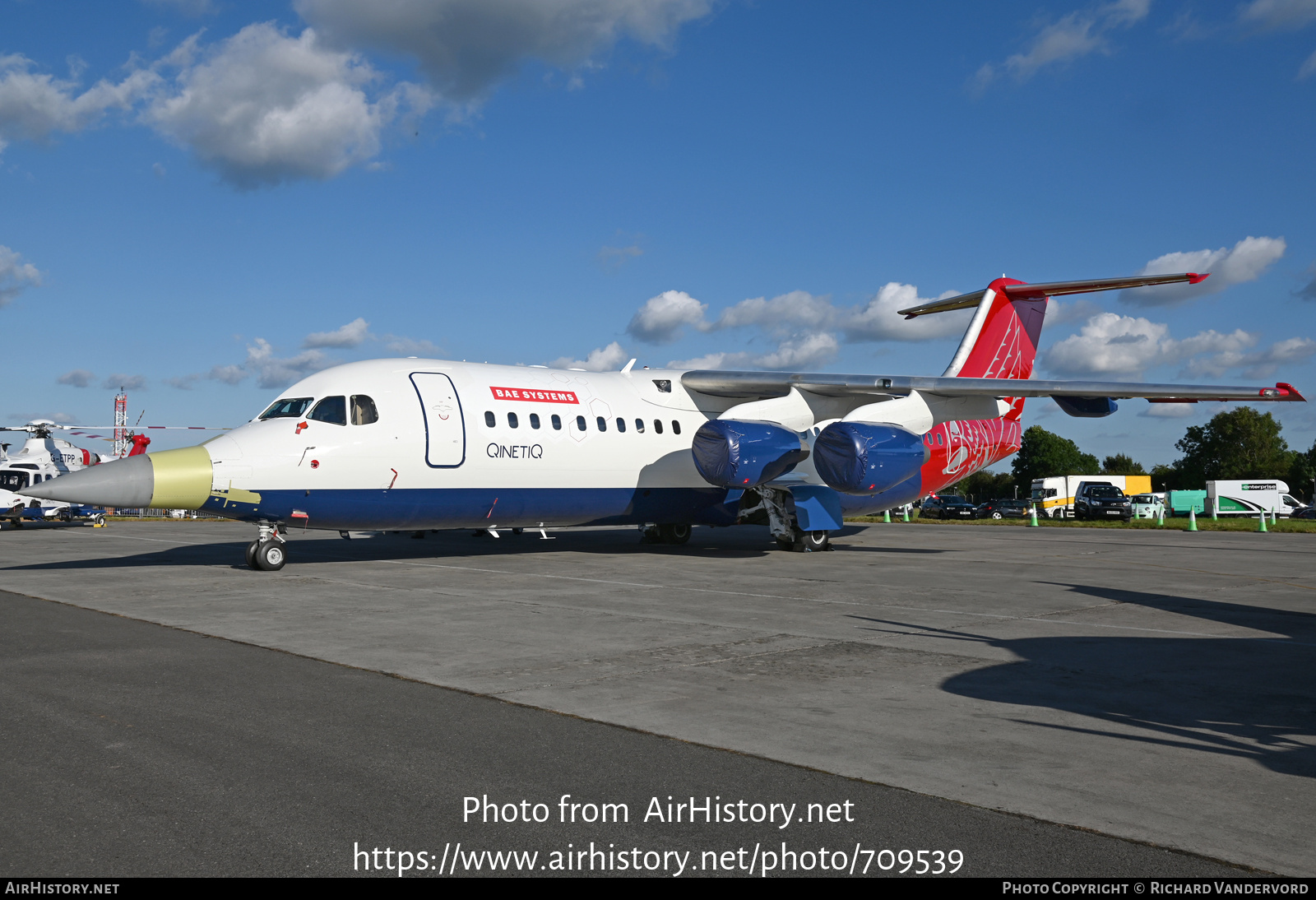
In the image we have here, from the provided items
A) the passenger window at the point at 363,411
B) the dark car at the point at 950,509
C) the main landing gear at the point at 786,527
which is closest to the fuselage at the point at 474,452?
the passenger window at the point at 363,411

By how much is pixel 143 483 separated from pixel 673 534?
12097 millimetres

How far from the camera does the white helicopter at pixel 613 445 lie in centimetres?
1484

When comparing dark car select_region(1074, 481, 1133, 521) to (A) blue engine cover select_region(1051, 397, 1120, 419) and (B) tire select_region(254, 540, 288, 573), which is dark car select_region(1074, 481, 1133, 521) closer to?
(A) blue engine cover select_region(1051, 397, 1120, 419)

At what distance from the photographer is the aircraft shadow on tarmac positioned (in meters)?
5.65

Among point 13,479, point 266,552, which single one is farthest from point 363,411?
point 13,479

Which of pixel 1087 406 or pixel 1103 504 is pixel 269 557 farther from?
pixel 1103 504

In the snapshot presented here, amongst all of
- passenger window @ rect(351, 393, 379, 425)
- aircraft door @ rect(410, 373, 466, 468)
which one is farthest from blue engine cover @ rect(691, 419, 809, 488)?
passenger window @ rect(351, 393, 379, 425)

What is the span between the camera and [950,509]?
53438mm

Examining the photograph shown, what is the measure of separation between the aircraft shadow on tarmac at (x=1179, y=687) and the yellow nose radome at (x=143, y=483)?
33.1 ft

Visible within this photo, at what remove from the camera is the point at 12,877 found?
3.65 meters

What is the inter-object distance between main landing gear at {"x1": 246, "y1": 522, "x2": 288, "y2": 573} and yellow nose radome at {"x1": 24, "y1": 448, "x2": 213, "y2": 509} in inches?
60.8

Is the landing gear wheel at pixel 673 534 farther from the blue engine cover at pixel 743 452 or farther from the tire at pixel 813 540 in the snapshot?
the blue engine cover at pixel 743 452

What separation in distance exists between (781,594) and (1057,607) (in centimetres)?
341

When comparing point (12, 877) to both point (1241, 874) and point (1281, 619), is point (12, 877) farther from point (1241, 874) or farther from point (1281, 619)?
point (1281, 619)
